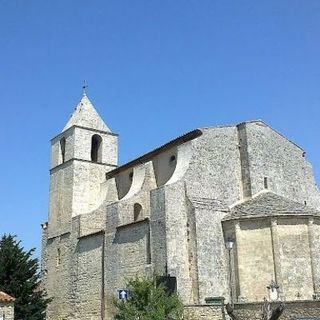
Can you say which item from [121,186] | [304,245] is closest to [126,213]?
[121,186]

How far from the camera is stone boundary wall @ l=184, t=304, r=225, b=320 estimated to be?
23.1 meters

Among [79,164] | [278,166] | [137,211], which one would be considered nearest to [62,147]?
[79,164]

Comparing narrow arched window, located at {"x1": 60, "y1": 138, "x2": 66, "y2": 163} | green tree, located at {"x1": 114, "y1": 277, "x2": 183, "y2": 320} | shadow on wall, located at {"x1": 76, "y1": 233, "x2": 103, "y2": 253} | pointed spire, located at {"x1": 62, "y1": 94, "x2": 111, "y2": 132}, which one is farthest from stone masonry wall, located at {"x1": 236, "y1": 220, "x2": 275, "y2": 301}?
narrow arched window, located at {"x1": 60, "y1": 138, "x2": 66, "y2": 163}

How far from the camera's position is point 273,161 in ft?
105

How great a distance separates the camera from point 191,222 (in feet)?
92.3

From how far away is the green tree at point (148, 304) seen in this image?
70.5 ft

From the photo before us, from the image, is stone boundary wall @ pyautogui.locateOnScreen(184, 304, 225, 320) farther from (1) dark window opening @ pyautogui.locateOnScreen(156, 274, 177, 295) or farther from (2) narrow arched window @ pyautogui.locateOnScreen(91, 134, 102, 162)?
(2) narrow arched window @ pyautogui.locateOnScreen(91, 134, 102, 162)

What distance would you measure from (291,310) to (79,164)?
2045 centimetres

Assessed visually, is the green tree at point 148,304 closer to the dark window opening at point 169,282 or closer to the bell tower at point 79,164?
the dark window opening at point 169,282

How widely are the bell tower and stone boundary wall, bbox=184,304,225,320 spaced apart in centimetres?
1520

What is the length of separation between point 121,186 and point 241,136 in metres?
9.69

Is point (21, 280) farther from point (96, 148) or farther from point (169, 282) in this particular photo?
point (96, 148)

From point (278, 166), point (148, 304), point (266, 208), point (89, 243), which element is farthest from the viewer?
point (89, 243)

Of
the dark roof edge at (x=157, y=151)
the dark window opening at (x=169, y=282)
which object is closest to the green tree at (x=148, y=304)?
the dark window opening at (x=169, y=282)
